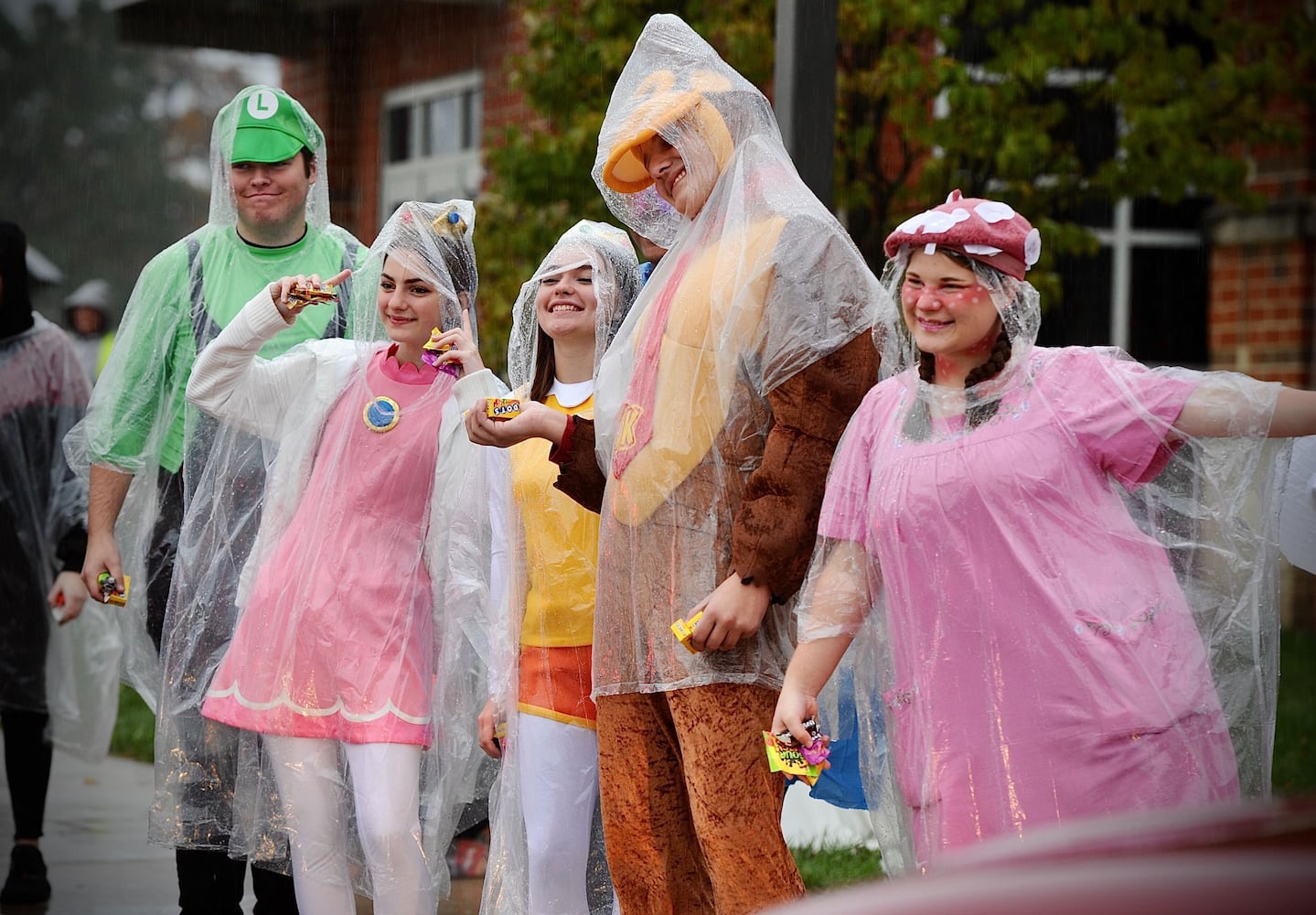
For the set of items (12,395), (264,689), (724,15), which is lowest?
(264,689)

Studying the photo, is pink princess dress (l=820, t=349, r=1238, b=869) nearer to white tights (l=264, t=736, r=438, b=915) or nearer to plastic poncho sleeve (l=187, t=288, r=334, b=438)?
white tights (l=264, t=736, r=438, b=915)

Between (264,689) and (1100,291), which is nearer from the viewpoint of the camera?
(264,689)

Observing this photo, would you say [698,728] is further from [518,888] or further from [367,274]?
[367,274]

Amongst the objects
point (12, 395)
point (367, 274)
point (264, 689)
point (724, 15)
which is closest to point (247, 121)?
point (367, 274)

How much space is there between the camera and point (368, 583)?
414 cm

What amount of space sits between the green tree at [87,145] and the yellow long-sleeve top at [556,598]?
131 feet

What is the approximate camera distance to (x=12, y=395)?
6098 mm

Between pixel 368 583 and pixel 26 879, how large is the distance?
213 centimetres

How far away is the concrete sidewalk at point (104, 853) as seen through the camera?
18.1 feet

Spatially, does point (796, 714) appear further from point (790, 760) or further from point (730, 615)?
point (730, 615)

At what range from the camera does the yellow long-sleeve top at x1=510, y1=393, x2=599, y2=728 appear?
12.7 ft

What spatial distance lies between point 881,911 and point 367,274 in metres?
2.95

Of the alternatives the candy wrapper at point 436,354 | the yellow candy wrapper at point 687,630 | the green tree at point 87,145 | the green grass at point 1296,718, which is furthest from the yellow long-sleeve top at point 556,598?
the green tree at point 87,145

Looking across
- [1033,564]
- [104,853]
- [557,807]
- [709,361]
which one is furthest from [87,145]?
[1033,564]
